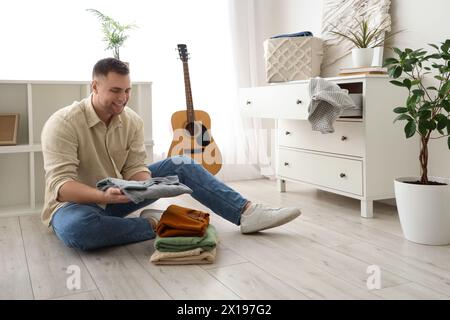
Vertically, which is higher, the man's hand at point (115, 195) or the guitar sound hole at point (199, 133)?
the guitar sound hole at point (199, 133)

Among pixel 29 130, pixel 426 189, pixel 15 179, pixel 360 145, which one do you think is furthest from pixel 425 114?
pixel 15 179

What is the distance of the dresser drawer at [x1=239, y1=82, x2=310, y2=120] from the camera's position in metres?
2.36

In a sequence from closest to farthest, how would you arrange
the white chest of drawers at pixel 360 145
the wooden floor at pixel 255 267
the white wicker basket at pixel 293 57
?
the wooden floor at pixel 255 267, the white chest of drawers at pixel 360 145, the white wicker basket at pixel 293 57

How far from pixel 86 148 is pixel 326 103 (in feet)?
3.56

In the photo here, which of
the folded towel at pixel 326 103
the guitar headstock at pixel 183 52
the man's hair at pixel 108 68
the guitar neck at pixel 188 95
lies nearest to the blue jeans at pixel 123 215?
the man's hair at pixel 108 68

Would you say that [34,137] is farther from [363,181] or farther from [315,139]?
[363,181]

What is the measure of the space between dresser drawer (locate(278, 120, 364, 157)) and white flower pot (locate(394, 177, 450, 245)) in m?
0.47

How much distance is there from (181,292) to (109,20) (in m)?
1.81

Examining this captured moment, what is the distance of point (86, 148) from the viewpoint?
184 centimetres

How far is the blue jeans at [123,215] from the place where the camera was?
5.56 feet

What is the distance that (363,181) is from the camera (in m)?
2.26

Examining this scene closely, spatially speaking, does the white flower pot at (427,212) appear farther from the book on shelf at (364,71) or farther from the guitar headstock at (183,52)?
the guitar headstock at (183,52)

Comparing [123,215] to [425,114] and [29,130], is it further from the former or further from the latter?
[425,114]

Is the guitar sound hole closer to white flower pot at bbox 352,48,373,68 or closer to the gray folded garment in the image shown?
white flower pot at bbox 352,48,373,68
